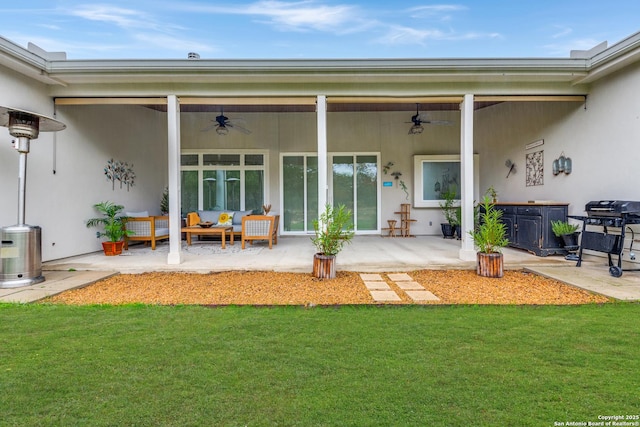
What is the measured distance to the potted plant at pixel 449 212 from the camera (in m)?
8.59

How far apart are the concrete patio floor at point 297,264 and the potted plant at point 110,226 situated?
0.19 metres

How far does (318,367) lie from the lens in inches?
79.6

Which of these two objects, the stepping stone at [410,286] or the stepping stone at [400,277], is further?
the stepping stone at [400,277]

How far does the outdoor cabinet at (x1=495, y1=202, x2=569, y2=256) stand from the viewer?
575 centimetres

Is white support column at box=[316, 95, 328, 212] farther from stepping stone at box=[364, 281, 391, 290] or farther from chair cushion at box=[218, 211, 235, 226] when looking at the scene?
chair cushion at box=[218, 211, 235, 226]

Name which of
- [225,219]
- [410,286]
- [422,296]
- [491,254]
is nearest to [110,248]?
[225,219]

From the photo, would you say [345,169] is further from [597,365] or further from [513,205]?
[597,365]

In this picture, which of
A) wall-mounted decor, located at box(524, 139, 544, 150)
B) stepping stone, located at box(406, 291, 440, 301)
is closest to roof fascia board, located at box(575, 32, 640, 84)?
wall-mounted decor, located at box(524, 139, 544, 150)

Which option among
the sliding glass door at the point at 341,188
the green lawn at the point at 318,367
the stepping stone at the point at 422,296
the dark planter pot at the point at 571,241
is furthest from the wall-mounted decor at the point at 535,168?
the stepping stone at the point at 422,296

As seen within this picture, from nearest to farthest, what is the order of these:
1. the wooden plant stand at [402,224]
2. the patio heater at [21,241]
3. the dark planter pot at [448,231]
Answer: the patio heater at [21,241]
the dark planter pot at [448,231]
the wooden plant stand at [402,224]

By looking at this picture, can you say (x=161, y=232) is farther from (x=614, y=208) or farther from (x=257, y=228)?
(x=614, y=208)

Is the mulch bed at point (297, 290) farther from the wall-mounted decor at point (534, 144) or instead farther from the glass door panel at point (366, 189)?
the glass door panel at point (366, 189)

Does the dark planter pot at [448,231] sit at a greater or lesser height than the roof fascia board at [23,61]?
lesser

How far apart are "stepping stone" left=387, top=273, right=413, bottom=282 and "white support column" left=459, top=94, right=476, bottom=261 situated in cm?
149
